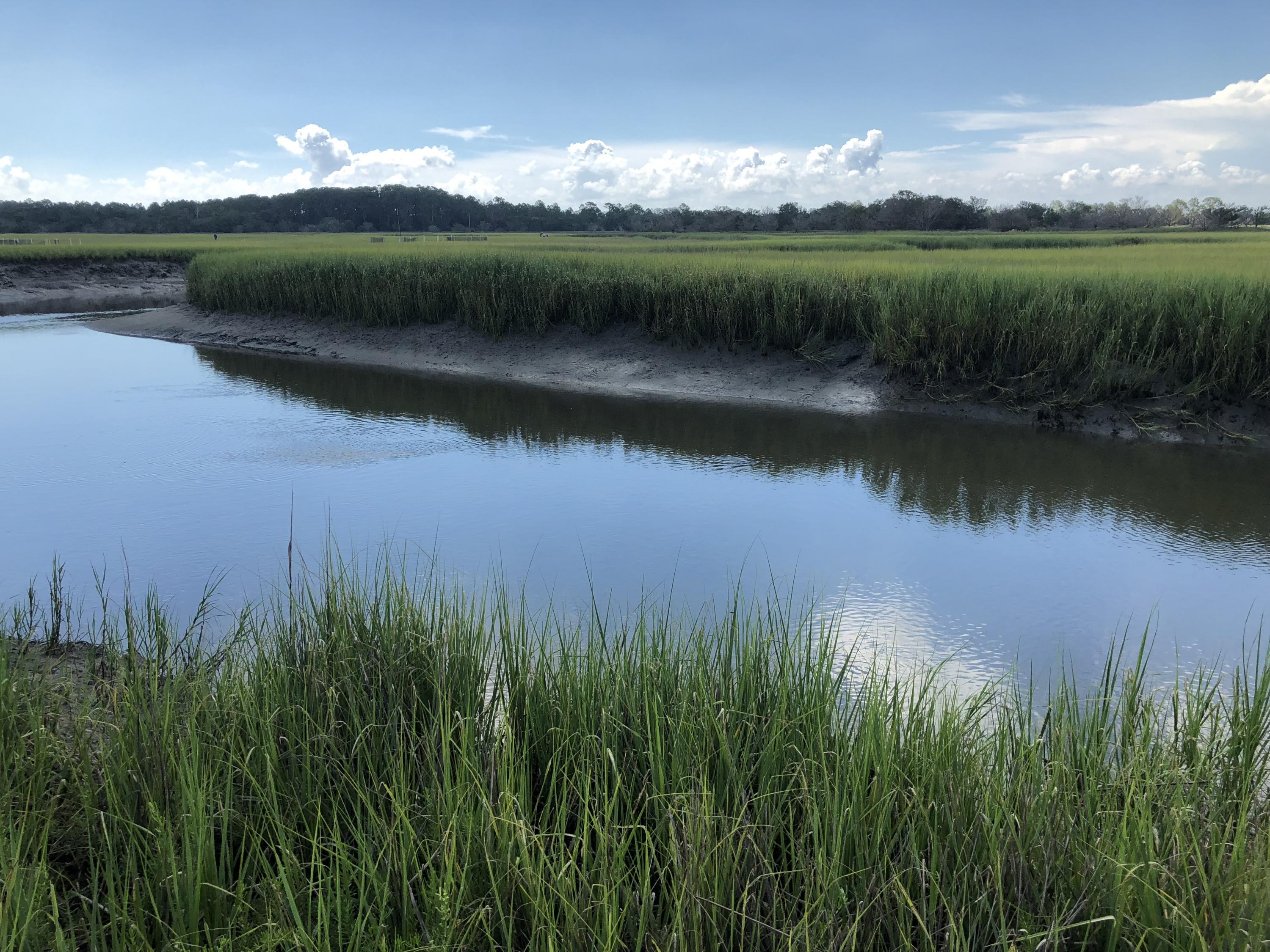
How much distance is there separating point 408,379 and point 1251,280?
1045 centimetres

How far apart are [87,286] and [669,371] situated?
22.4 m

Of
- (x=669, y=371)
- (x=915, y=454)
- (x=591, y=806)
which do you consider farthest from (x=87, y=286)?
(x=591, y=806)

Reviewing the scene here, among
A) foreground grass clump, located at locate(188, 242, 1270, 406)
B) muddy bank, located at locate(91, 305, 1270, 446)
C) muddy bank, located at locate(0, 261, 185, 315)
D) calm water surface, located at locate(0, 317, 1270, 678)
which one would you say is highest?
muddy bank, located at locate(0, 261, 185, 315)

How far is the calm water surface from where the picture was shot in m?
4.66

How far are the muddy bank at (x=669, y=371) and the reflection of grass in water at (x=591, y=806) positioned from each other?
23.0 feet

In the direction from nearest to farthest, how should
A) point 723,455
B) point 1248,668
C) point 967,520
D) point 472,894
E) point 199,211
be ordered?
point 472,894 < point 1248,668 < point 967,520 < point 723,455 < point 199,211

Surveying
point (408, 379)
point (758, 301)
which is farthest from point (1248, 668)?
point (408, 379)

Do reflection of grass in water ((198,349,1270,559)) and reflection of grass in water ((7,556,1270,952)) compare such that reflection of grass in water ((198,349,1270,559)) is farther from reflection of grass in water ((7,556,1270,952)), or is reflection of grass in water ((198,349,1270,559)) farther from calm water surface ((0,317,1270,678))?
reflection of grass in water ((7,556,1270,952))

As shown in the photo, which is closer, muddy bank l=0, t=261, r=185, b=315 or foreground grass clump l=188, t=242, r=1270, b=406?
foreground grass clump l=188, t=242, r=1270, b=406

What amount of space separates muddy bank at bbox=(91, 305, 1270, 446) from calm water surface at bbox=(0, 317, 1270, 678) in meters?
0.45

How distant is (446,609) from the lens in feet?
10.1

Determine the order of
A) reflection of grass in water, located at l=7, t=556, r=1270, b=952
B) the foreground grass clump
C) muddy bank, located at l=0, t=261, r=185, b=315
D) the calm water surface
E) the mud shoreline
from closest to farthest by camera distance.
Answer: reflection of grass in water, located at l=7, t=556, r=1270, b=952 → the calm water surface → the foreground grass clump → the mud shoreline → muddy bank, located at l=0, t=261, r=185, b=315

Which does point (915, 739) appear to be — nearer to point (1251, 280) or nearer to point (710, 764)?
point (710, 764)

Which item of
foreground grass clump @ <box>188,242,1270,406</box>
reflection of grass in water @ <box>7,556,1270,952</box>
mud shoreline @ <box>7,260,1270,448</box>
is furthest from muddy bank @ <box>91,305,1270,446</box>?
reflection of grass in water @ <box>7,556,1270,952</box>
